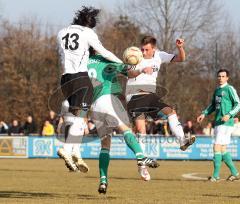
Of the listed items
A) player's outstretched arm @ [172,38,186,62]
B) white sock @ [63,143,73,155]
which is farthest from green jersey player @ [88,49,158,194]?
player's outstretched arm @ [172,38,186,62]

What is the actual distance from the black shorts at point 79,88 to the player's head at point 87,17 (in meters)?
0.85

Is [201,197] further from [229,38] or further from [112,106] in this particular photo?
[229,38]

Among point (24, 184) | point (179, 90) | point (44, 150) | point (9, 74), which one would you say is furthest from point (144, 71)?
point (9, 74)

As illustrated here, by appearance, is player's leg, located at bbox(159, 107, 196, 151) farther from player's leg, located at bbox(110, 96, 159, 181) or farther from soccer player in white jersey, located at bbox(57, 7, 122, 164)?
soccer player in white jersey, located at bbox(57, 7, 122, 164)

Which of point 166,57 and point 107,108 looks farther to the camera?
point 166,57

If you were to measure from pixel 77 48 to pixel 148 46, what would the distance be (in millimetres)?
2124

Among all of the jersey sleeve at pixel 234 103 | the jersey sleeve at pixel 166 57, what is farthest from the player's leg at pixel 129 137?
the jersey sleeve at pixel 234 103

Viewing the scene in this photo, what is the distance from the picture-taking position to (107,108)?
11.3 meters

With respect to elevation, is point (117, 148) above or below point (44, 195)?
below

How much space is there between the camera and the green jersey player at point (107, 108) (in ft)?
37.1

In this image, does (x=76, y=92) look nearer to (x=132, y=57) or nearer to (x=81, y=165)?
(x=132, y=57)

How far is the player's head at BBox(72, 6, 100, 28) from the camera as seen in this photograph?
38.6ft

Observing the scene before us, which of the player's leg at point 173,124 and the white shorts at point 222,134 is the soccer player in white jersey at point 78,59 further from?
the white shorts at point 222,134

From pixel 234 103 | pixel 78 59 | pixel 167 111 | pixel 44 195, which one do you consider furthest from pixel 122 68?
pixel 234 103
